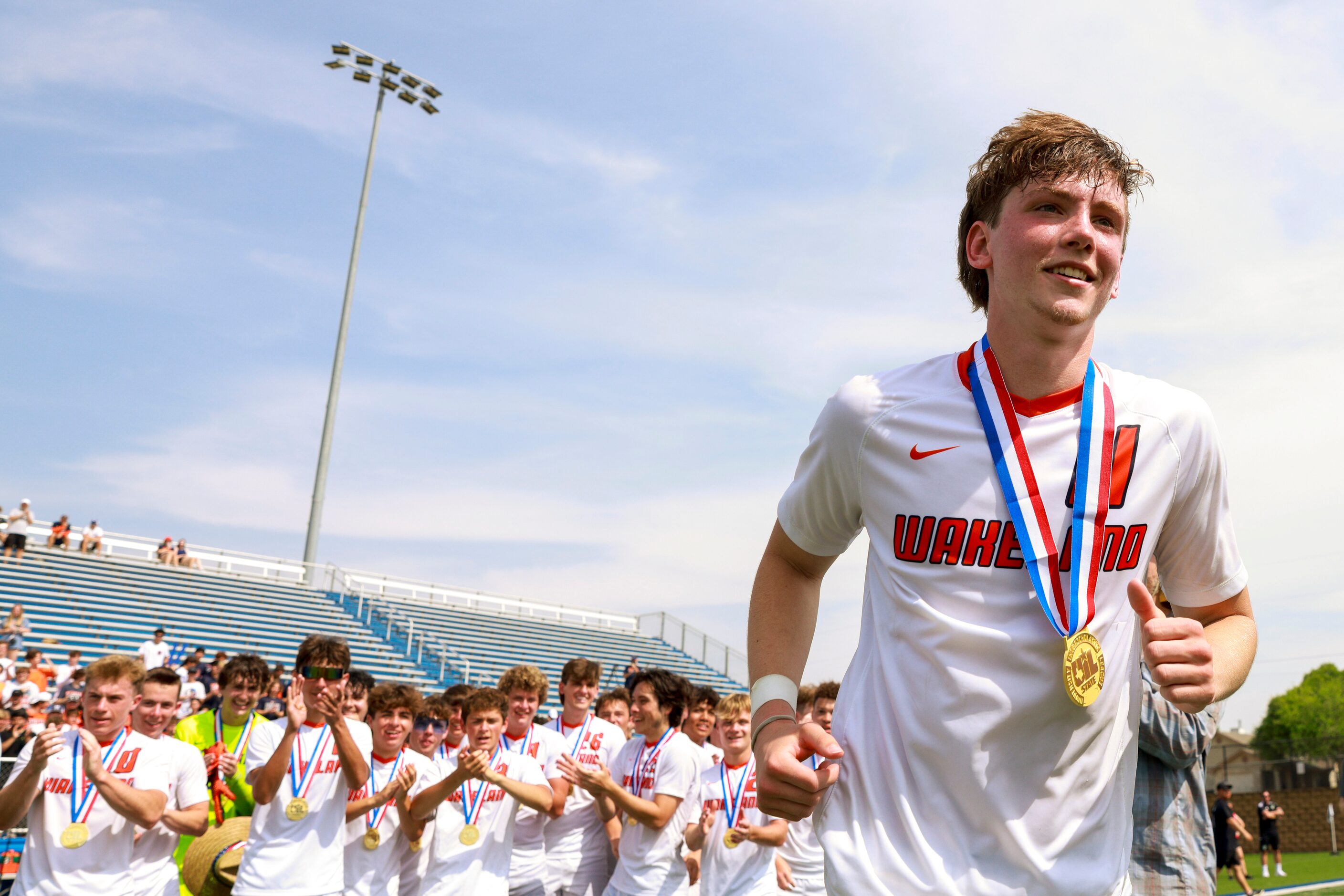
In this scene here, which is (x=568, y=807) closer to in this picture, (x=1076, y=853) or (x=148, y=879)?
(x=148, y=879)

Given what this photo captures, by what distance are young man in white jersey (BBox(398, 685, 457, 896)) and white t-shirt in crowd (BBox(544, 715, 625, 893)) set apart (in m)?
1.03

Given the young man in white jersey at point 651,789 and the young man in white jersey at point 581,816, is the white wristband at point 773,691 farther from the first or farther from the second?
the young man in white jersey at point 581,816

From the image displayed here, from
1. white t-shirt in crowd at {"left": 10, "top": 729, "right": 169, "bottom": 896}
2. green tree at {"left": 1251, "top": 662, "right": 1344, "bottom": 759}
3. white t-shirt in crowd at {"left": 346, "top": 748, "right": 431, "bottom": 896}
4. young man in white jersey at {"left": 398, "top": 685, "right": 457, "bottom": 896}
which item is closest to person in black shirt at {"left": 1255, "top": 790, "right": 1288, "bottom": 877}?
young man in white jersey at {"left": 398, "top": 685, "right": 457, "bottom": 896}

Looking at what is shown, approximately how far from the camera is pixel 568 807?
8492 mm

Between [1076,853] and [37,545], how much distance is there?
2798cm

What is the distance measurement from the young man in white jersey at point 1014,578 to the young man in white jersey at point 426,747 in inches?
250

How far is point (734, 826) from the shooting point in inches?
282

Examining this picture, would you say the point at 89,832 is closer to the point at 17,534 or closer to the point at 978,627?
the point at 978,627

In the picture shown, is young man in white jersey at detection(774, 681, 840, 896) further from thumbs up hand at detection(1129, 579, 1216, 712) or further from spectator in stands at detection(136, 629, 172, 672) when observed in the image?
spectator in stands at detection(136, 629, 172, 672)

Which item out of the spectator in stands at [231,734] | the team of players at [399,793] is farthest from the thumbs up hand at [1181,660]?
the spectator in stands at [231,734]

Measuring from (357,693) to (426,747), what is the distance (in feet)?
2.63

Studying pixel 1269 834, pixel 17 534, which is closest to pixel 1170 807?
pixel 1269 834

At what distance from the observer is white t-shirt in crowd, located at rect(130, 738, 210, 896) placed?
6.29 metres

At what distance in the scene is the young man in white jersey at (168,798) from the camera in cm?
631
